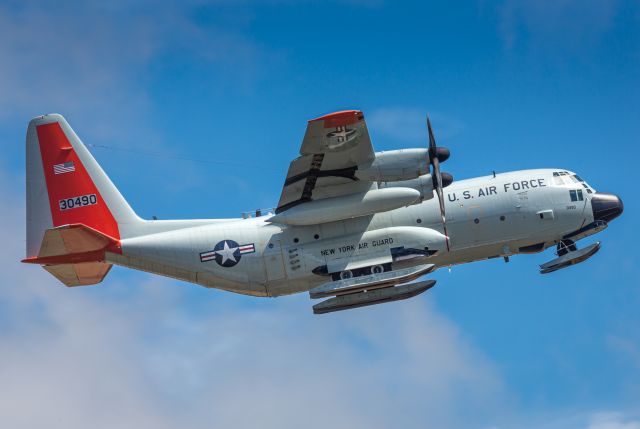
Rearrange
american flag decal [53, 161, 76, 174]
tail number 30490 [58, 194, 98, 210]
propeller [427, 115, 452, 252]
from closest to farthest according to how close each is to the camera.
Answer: propeller [427, 115, 452, 252]
tail number 30490 [58, 194, 98, 210]
american flag decal [53, 161, 76, 174]

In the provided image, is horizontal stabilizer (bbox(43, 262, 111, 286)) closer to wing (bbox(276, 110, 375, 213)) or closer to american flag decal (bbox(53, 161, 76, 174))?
american flag decal (bbox(53, 161, 76, 174))

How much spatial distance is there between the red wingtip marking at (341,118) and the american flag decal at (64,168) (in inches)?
326

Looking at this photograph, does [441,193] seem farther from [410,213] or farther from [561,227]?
[561,227]

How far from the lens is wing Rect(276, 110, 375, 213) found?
85.5 feet

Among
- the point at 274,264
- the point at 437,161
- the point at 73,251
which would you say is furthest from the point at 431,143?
the point at 73,251

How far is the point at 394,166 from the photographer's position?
89.1 ft

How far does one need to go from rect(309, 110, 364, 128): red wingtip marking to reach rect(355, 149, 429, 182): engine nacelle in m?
1.65

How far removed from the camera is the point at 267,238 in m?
29.3

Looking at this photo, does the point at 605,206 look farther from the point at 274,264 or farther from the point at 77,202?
the point at 77,202

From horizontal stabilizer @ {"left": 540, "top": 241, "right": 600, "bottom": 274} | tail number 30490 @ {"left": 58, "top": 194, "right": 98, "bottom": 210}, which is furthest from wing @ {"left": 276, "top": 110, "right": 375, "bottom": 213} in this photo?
horizontal stabilizer @ {"left": 540, "top": 241, "right": 600, "bottom": 274}

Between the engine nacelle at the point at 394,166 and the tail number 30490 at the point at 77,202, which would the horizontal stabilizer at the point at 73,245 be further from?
the engine nacelle at the point at 394,166

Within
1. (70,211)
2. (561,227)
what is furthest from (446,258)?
(70,211)

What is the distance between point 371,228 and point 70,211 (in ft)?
29.1

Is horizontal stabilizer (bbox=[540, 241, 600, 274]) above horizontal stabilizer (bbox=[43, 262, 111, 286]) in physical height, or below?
below
